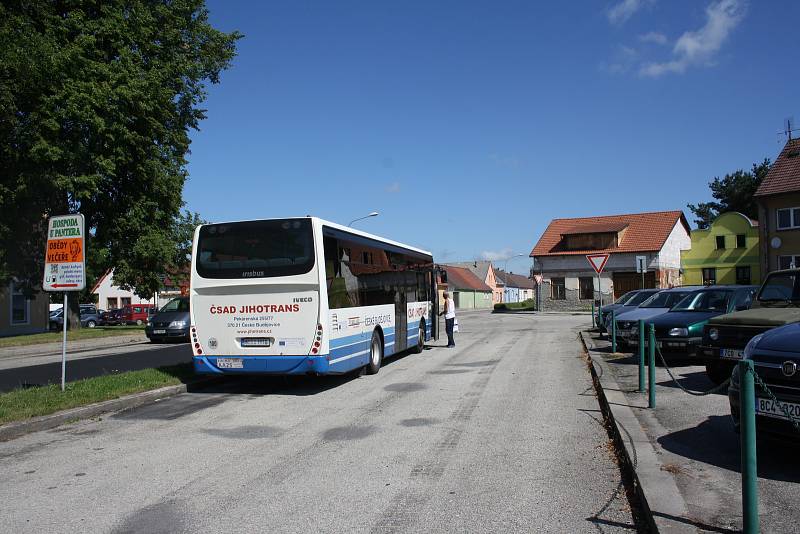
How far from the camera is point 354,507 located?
195 inches

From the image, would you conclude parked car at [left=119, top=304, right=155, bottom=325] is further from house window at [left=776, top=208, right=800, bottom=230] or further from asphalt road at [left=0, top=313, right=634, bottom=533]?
asphalt road at [left=0, top=313, right=634, bottom=533]

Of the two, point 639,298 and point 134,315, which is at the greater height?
point 639,298

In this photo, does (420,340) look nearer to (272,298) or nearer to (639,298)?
(272,298)

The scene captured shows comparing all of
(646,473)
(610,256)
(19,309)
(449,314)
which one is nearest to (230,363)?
(646,473)

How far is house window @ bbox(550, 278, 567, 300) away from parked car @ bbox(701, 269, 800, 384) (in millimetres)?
44105

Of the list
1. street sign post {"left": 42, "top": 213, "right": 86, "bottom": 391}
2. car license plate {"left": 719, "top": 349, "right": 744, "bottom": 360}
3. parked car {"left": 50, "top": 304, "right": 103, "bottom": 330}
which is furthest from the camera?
parked car {"left": 50, "top": 304, "right": 103, "bottom": 330}

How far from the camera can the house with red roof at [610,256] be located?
5069 cm

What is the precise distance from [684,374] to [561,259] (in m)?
43.4

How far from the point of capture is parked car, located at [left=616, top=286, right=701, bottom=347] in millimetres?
15816

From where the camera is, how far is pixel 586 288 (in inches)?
2087

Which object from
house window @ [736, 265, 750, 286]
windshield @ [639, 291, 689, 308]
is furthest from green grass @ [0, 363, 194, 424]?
house window @ [736, 265, 750, 286]

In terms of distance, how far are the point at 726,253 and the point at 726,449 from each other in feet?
161

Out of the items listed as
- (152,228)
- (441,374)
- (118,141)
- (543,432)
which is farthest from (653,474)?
(152,228)

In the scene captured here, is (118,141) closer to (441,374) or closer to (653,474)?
(441,374)
